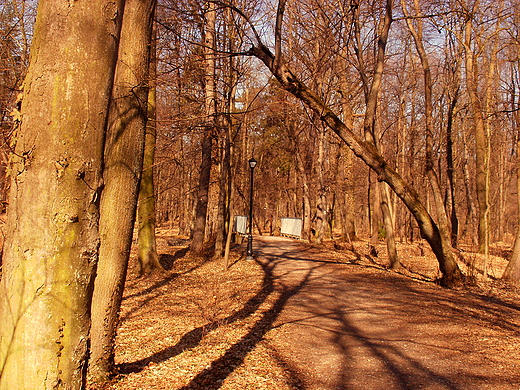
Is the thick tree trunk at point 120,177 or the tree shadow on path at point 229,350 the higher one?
the thick tree trunk at point 120,177

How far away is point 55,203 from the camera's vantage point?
2027mm

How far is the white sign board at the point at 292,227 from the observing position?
2539 cm

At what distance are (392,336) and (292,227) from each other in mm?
19971

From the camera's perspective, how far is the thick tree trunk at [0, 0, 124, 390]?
197 cm

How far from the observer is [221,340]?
6.55 meters

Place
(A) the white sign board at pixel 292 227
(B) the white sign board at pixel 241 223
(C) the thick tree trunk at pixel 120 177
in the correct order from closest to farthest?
1. (C) the thick tree trunk at pixel 120 177
2. (A) the white sign board at pixel 292 227
3. (B) the white sign board at pixel 241 223

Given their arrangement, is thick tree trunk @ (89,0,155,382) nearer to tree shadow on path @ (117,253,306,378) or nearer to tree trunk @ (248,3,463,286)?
tree shadow on path @ (117,253,306,378)

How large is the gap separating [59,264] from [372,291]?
9.23 meters

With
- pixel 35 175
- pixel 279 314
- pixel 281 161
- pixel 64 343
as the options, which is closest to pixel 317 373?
pixel 279 314

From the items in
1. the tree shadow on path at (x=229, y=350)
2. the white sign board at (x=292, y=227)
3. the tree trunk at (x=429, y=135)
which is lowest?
the tree shadow on path at (x=229, y=350)

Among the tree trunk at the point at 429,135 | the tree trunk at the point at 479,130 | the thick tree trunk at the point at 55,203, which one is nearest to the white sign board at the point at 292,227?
the tree trunk at the point at 479,130

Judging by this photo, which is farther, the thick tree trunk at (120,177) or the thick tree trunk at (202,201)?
the thick tree trunk at (202,201)

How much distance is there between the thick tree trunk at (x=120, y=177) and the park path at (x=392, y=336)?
7.76 feet

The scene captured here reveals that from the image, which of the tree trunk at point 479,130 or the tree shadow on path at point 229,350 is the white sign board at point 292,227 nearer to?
the tree trunk at point 479,130
